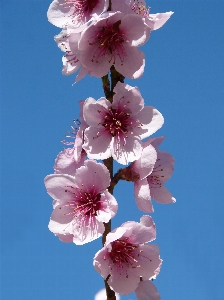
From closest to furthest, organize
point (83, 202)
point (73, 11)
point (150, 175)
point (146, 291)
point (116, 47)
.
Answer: point (146, 291)
point (83, 202)
point (116, 47)
point (150, 175)
point (73, 11)

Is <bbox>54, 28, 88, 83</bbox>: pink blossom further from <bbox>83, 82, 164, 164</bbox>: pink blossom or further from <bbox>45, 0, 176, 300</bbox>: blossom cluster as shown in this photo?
<bbox>83, 82, 164, 164</bbox>: pink blossom

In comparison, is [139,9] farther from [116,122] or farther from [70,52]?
[116,122]

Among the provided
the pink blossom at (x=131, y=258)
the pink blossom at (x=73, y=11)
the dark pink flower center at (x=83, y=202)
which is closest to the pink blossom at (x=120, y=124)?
the dark pink flower center at (x=83, y=202)

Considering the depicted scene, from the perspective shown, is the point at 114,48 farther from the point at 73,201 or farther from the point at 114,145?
the point at 73,201

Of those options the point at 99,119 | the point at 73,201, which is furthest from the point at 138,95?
the point at 73,201

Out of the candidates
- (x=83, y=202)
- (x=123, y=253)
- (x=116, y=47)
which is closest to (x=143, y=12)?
(x=116, y=47)

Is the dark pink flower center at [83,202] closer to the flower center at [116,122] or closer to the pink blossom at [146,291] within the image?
the flower center at [116,122]
